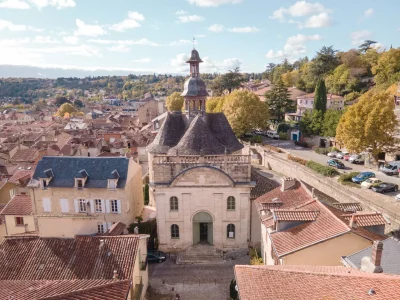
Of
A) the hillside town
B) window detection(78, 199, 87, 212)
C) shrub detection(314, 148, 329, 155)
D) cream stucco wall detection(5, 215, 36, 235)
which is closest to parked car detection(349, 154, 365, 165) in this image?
the hillside town

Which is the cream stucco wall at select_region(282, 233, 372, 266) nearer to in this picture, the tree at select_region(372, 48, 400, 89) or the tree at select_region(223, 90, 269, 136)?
the tree at select_region(223, 90, 269, 136)

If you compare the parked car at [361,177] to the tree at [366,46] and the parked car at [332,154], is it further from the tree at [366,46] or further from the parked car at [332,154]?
the tree at [366,46]

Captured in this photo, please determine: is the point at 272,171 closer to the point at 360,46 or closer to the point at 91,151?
the point at 91,151

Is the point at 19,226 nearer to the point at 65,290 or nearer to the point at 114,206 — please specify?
the point at 114,206

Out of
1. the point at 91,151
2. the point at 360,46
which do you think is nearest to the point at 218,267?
the point at 91,151

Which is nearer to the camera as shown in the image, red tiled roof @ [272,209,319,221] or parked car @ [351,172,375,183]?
red tiled roof @ [272,209,319,221]

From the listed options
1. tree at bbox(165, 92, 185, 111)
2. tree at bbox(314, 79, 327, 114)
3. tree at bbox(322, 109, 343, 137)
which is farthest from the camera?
tree at bbox(165, 92, 185, 111)

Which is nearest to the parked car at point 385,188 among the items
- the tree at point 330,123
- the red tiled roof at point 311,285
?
the tree at point 330,123
